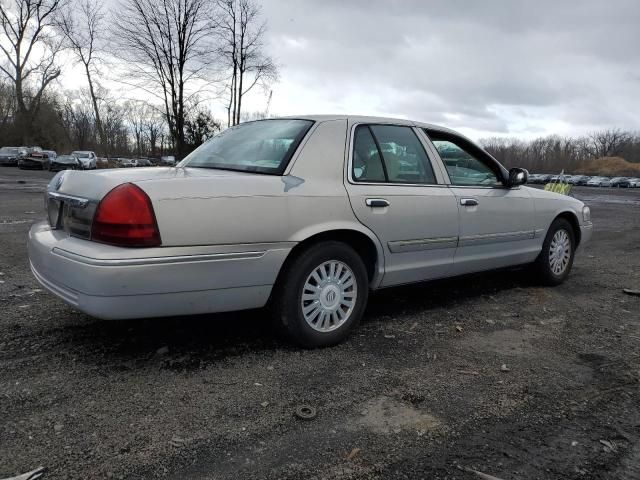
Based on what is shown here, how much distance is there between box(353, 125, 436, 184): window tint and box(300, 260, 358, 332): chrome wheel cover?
679 mm

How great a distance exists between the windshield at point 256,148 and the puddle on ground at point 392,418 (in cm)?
152

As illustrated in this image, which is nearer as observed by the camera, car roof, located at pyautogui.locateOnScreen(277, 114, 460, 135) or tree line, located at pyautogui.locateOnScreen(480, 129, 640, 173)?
car roof, located at pyautogui.locateOnScreen(277, 114, 460, 135)

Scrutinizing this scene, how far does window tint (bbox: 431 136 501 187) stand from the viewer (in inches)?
170

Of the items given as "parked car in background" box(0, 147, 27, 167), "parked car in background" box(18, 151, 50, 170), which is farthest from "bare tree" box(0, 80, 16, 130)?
"parked car in background" box(18, 151, 50, 170)

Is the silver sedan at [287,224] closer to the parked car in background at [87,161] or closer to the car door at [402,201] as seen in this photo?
→ the car door at [402,201]

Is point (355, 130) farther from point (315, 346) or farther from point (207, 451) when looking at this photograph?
point (207, 451)

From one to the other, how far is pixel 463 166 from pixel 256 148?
74.3 inches

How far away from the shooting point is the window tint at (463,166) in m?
4.32

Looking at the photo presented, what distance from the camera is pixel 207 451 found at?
2219 mm

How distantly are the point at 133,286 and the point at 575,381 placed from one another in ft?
8.51

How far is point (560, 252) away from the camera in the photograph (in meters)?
5.45

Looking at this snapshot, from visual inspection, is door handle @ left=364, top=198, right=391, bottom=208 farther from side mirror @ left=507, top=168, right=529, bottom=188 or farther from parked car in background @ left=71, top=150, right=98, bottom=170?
parked car in background @ left=71, top=150, right=98, bottom=170

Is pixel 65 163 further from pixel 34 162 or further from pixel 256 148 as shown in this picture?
pixel 256 148

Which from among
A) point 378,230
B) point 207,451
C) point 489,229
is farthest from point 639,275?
point 207,451
